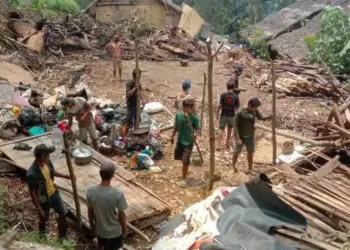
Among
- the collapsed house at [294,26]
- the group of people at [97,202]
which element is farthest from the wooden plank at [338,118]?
the collapsed house at [294,26]

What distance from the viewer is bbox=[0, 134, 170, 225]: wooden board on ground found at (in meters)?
6.94

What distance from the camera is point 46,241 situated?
582 cm

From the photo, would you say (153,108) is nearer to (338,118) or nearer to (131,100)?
(131,100)

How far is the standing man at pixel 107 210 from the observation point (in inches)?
211

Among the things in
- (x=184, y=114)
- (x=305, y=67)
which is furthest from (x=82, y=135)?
(x=305, y=67)


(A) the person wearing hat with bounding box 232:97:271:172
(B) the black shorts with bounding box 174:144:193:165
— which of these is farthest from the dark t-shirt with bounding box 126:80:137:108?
(A) the person wearing hat with bounding box 232:97:271:172

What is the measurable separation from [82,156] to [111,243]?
280 cm

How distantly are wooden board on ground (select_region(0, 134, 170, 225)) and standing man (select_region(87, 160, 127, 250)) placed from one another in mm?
975

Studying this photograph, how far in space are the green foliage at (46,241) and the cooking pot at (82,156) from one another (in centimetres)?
224

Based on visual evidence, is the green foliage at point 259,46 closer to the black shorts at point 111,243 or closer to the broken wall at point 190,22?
the broken wall at point 190,22

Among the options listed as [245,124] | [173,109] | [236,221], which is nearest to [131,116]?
[245,124]

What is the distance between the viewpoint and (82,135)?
9398 millimetres

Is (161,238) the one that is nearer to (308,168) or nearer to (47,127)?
(308,168)

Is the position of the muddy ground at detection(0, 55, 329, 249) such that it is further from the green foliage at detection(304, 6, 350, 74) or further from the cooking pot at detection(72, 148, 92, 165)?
the green foliage at detection(304, 6, 350, 74)
